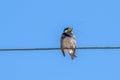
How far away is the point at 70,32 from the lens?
11.8m

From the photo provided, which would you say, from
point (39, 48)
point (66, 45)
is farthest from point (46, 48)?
point (66, 45)

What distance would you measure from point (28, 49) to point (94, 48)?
3.59 ft

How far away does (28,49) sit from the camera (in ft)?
26.3

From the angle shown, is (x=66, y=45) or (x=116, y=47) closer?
(x=116, y=47)

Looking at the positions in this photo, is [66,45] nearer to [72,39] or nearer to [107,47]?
[72,39]

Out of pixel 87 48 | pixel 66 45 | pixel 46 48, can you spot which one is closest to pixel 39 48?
pixel 46 48

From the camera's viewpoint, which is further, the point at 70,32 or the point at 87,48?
the point at 70,32

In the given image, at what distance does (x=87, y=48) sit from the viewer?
8.09m
